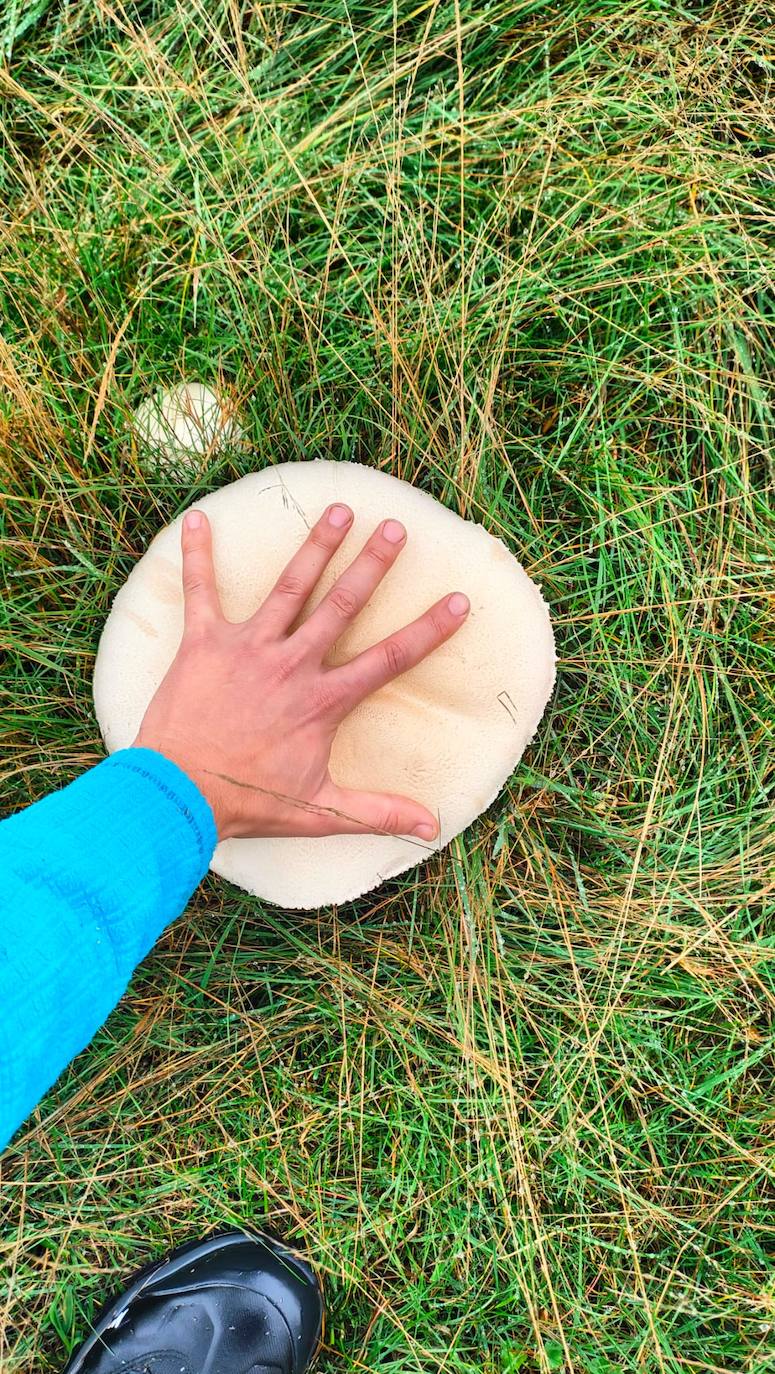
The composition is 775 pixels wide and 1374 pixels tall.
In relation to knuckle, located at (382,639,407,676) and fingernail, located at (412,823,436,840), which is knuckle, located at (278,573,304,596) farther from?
fingernail, located at (412,823,436,840)

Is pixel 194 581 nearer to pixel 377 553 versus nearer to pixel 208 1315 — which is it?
pixel 377 553

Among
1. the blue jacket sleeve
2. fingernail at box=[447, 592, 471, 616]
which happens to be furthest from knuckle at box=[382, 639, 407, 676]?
the blue jacket sleeve

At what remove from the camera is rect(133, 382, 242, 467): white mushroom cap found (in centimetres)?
164

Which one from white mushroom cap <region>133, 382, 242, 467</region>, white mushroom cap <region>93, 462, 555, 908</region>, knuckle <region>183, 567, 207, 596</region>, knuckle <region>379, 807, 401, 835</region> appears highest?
white mushroom cap <region>133, 382, 242, 467</region>

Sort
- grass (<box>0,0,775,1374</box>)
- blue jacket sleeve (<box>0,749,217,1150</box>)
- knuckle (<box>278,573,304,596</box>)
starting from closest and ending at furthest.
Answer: blue jacket sleeve (<box>0,749,217,1150</box>)
knuckle (<box>278,573,304,596</box>)
grass (<box>0,0,775,1374</box>)

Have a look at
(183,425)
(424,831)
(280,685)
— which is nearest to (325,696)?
(280,685)

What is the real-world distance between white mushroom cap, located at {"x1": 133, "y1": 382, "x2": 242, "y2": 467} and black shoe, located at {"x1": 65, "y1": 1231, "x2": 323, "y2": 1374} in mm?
1565

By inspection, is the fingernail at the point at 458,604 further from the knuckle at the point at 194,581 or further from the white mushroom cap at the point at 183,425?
the white mushroom cap at the point at 183,425

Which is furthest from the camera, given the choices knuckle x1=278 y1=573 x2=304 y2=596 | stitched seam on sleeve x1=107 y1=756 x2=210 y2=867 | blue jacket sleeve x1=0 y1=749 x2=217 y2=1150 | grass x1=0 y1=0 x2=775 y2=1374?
grass x1=0 y1=0 x2=775 y2=1374

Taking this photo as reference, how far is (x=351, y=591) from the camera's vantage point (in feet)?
4.61

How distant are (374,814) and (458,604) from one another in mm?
378

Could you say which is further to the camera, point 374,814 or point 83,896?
point 374,814

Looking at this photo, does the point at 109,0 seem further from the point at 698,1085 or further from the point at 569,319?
the point at 698,1085

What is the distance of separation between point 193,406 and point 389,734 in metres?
0.75
